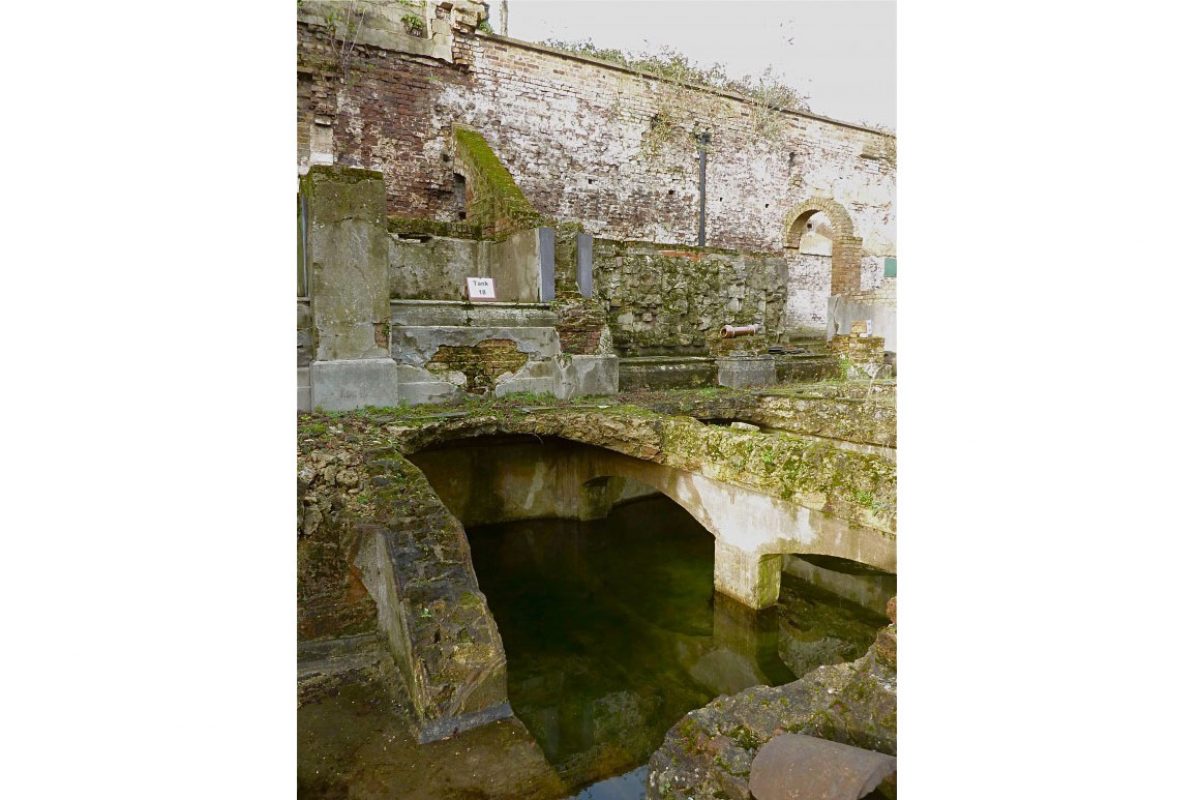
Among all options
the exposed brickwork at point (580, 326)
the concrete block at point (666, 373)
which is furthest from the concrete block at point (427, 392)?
the concrete block at point (666, 373)

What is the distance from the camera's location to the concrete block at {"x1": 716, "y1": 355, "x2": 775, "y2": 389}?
384 inches

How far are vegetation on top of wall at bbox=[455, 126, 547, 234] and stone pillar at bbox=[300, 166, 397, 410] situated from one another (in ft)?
8.16

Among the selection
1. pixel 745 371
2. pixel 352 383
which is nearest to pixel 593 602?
pixel 352 383

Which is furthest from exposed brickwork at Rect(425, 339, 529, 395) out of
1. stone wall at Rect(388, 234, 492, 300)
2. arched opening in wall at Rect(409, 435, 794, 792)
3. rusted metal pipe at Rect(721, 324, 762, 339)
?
rusted metal pipe at Rect(721, 324, 762, 339)

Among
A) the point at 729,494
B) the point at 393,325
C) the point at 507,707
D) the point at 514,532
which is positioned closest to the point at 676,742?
the point at 507,707

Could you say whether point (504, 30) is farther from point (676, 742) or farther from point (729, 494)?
point (676, 742)

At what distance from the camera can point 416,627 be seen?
13.3ft

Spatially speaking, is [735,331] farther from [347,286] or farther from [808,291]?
[808,291]

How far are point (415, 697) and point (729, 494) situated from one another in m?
3.41

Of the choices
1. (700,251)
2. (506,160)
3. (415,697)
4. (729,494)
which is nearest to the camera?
(415,697)

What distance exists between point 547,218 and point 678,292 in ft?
8.56

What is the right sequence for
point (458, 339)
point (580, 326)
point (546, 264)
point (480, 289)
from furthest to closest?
point (546, 264) < point (580, 326) < point (480, 289) < point (458, 339)

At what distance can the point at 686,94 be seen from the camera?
15719 mm

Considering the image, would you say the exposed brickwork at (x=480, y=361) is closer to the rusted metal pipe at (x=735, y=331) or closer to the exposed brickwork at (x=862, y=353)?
the rusted metal pipe at (x=735, y=331)
